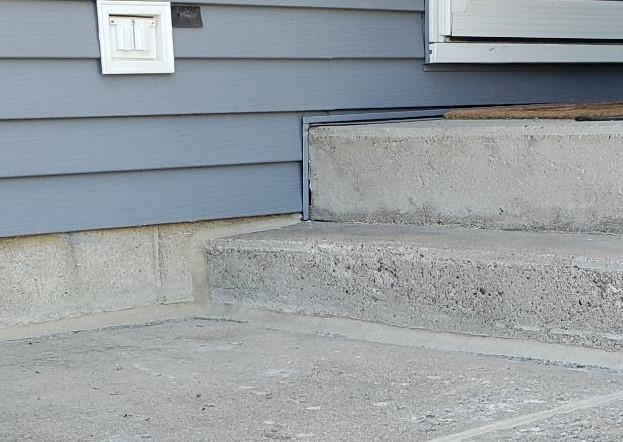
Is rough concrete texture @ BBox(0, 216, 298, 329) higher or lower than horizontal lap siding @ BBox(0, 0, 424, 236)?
lower

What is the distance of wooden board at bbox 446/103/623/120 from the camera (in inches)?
112

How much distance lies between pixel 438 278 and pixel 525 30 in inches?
58.8

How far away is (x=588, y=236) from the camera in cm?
Result: 257

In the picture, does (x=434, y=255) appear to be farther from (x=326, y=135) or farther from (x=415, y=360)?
(x=326, y=135)

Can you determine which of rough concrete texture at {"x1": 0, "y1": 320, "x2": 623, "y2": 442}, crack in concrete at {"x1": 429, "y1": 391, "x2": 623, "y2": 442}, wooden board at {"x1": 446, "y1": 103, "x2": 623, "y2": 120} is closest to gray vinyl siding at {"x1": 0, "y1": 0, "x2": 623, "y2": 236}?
wooden board at {"x1": 446, "y1": 103, "x2": 623, "y2": 120}

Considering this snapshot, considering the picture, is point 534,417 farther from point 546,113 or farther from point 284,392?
point 546,113

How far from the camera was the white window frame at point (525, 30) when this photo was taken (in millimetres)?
3410

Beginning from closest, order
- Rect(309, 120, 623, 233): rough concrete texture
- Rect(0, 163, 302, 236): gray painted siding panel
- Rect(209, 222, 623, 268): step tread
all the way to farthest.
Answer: Rect(209, 222, 623, 268): step tread → Rect(309, 120, 623, 233): rough concrete texture → Rect(0, 163, 302, 236): gray painted siding panel

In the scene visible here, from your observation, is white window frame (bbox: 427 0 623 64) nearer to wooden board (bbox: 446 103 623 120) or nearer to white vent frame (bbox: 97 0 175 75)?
wooden board (bbox: 446 103 623 120)

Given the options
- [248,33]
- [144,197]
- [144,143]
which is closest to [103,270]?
[144,197]

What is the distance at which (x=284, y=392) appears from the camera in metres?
2.10

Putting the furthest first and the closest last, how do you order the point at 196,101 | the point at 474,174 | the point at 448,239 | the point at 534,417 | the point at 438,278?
the point at 196,101 → the point at 474,174 → the point at 448,239 → the point at 438,278 → the point at 534,417

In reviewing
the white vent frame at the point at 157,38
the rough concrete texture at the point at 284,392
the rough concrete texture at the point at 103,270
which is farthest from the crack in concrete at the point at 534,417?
the white vent frame at the point at 157,38

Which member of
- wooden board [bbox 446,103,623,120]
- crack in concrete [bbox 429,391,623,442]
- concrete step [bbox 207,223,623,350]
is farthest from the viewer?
wooden board [bbox 446,103,623,120]
